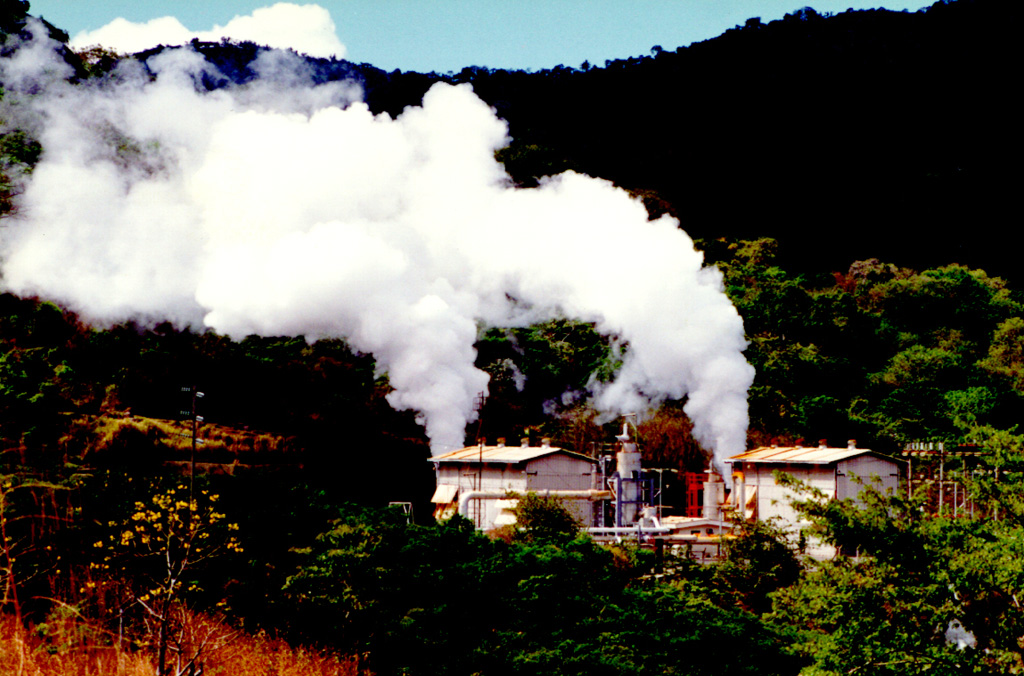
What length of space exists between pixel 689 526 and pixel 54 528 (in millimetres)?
17090

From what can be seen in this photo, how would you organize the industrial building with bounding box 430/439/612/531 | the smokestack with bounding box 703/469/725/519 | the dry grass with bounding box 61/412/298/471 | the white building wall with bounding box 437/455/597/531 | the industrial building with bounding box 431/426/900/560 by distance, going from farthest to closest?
the dry grass with bounding box 61/412/298/471 < the smokestack with bounding box 703/469/725/519 < the white building wall with bounding box 437/455/597/531 < the industrial building with bounding box 430/439/612/531 < the industrial building with bounding box 431/426/900/560

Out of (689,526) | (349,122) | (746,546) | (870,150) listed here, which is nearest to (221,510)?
(746,546)

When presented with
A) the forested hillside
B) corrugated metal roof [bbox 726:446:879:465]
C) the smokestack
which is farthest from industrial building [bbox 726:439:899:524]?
the forested hillside

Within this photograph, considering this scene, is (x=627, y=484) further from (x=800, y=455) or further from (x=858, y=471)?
(x=858, y=471)

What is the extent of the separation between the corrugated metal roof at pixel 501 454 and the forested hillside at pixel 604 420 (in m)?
3.33

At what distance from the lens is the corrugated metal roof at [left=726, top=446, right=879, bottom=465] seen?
25.8 m

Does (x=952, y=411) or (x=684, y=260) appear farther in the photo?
(x=684, y=260)

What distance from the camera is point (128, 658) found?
13.3 m

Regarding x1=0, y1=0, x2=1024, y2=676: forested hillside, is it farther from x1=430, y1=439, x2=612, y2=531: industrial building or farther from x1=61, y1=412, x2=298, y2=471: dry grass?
x1=430, y1=439, x2=612, y2=531: industrial building

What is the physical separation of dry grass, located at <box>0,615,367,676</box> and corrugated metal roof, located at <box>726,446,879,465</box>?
614 inches

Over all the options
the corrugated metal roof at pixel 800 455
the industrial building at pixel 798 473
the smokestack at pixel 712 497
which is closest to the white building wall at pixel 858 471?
the industrial building at pixel 798 473

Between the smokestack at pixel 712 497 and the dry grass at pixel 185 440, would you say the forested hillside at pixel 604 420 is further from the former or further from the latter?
the smokestack at pixel 712 497

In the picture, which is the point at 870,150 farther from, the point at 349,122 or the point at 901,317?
the point at 349,122

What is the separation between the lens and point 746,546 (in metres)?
21.0
